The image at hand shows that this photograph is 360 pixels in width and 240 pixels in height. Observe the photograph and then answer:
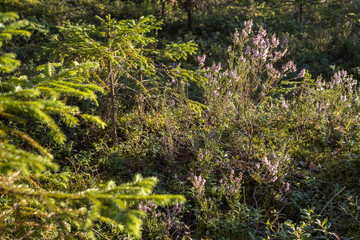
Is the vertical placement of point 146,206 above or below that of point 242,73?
below

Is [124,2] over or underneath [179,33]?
over

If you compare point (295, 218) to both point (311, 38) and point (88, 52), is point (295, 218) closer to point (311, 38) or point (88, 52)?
point (88, 52)

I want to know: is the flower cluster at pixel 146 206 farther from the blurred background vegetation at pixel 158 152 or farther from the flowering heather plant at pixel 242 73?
the flowering heather plant at pixel 242 73

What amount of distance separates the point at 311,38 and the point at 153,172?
8592 mm

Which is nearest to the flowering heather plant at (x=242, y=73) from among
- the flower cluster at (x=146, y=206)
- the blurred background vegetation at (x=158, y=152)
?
the blurred background vegetation at (x=158, y=152)

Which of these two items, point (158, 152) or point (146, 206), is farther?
point (158, 152)

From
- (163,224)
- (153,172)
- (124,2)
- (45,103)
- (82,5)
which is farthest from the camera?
(124,2)

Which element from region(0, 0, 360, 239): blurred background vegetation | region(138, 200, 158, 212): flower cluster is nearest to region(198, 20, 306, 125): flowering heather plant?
region(0, 0, 360, 239): blurred background vegetation

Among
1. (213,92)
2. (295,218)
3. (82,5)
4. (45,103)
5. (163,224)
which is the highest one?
(82,5)

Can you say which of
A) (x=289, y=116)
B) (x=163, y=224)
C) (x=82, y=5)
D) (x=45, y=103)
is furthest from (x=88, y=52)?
(x=82, y=5)

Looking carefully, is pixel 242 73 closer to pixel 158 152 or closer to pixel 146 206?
pixel 158 152

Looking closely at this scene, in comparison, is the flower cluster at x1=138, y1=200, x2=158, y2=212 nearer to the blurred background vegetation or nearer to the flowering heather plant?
the blurred background vegetation

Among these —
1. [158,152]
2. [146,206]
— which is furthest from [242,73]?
[146,206]

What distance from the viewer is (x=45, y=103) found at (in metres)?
1.57
